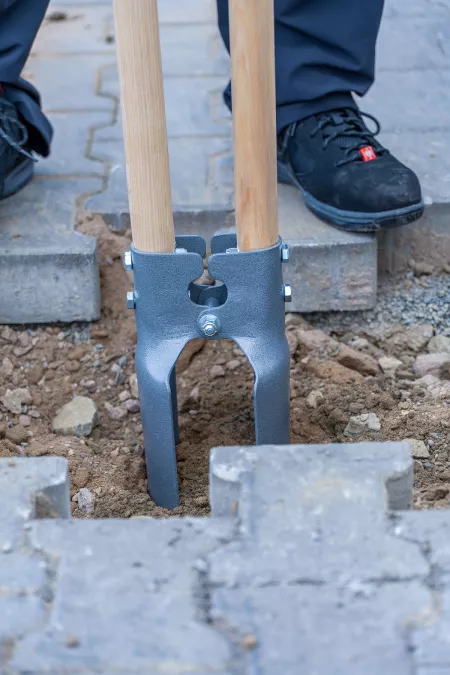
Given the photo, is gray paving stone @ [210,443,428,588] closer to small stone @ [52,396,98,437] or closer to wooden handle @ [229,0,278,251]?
wooden handle @ [229,0,278,251]

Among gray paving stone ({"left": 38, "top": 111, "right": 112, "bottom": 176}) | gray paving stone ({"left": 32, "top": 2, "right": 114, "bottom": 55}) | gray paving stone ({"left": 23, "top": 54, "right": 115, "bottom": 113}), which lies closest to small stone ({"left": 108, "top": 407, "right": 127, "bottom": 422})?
gray paving stone ({"left": 38, "top": 111, "right": 112, "bottom": 176})

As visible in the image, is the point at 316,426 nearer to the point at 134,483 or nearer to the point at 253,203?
the point at 134,483

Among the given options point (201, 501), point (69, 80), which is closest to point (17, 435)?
point (201, 501)

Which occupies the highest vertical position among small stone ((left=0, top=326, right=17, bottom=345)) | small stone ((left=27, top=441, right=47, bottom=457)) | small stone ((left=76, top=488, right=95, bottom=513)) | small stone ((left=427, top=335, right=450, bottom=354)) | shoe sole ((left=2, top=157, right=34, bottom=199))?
shoe sole ((left=2, top=157, right=34, bottom=199))

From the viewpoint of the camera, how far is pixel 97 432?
207cm

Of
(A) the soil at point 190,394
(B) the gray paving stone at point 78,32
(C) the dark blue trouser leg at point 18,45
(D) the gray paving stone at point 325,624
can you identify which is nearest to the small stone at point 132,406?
(A) the soil at point 190,394

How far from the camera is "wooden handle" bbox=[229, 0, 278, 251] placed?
147 cm

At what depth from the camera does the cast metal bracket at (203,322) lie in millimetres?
1664

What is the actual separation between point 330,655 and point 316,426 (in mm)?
922

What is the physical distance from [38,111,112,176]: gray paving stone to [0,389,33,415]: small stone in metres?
0.73

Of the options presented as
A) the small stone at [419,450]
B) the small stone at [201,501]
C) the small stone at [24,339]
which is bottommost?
the small stone at [201,501]

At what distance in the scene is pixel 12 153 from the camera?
2.38m

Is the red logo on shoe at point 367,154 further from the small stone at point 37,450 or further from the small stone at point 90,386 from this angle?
the small stone at point 37,450

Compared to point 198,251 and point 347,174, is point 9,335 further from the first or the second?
point 347,174
